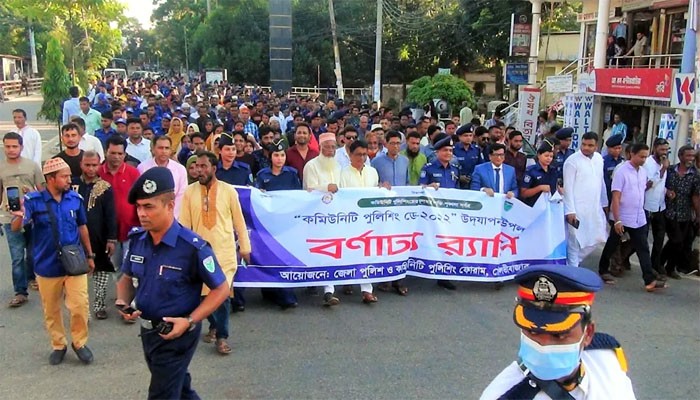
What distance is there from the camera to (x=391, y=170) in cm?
771

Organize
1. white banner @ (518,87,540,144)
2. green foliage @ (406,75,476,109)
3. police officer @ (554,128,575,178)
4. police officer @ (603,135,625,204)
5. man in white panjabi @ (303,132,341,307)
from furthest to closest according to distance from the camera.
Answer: green foliage @ (406,75,476,109) → white banner @ (518,87,540,144) → police officer @ (554,128,575,178) → police officer @ (603,135,625,204) → man in white panjabi @ (303,132,341,307)

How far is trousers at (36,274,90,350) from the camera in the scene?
5.17 metres

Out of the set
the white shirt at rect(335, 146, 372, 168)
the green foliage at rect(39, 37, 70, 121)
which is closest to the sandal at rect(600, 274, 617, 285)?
the white shirt at rect(335, 146, 372, 168)

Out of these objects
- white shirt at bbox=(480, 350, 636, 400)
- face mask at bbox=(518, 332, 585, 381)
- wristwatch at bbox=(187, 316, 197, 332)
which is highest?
face mask at bbox=(518, 332, 585, 381)

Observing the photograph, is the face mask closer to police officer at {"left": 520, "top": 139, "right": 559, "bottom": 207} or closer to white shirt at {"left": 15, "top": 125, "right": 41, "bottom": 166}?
police officer at {"left": 520, "top": 139, "right": 559, "bottom": 207}

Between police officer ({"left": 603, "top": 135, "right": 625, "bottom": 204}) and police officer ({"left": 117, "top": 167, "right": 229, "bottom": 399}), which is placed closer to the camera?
police officer ({"left": 117, "top": 167, "right": 229, "bottom": 399})

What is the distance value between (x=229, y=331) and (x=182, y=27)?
68.4 m

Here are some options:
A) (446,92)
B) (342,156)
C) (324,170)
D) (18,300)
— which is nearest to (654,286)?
(324,170)

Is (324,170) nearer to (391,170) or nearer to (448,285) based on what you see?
(391,170)

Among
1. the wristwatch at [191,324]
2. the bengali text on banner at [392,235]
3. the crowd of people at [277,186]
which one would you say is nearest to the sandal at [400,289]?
the crowd of people at [277,186]

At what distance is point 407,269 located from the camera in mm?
7246

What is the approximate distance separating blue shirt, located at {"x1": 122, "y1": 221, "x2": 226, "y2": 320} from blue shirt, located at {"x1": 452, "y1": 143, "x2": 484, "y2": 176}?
18.9 ft

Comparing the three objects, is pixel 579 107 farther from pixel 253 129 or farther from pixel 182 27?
pixel 182 27

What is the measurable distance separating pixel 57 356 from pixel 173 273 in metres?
2.43
